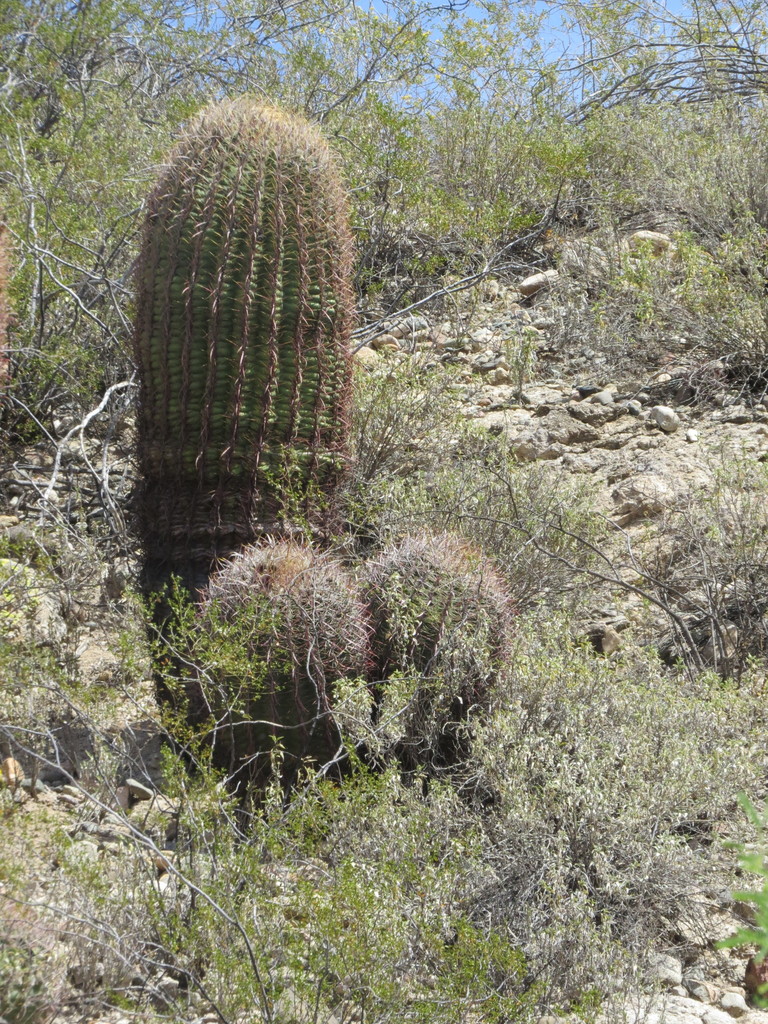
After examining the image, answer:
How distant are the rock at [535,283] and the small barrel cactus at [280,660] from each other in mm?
4005

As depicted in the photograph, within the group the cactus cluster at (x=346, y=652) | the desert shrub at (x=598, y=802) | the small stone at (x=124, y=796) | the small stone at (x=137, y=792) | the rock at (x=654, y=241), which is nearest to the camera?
the desert shrub at (x=598, y=802)

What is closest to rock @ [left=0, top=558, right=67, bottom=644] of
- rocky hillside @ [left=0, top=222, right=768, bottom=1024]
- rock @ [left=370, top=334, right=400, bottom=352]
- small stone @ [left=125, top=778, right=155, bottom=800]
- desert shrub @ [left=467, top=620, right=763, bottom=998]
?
rocky hillside @ [left=0, top=222, right=768, bottom=1024]

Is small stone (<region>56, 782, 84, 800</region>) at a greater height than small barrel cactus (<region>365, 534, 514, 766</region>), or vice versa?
small barrel cactus (<region>365, 534, 514, 766</region>)

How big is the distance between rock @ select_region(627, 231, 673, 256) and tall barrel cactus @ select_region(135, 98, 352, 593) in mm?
3378

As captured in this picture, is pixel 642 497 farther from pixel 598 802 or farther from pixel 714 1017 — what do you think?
pixel 714 1017

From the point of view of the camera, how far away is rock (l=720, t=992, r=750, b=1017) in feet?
7.96

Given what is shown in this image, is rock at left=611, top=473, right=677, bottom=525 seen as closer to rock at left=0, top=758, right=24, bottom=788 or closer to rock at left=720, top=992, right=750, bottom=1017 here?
rock at left=720, top=992, right=750, bottom=1017

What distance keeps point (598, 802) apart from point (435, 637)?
73cm

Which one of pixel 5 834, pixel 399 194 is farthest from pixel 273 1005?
pixel 399 194

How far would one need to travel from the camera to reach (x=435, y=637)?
322cm

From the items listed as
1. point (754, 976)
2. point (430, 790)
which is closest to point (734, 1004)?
point (754, 976)

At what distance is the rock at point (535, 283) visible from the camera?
22.0 feet

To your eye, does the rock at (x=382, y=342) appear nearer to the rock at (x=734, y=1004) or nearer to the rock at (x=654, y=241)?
the rock at (x=654, y=241)

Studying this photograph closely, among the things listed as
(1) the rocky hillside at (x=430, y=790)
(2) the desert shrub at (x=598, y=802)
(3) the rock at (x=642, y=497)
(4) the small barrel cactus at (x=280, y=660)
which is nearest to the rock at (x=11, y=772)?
(1) the rocky hillside at (x=430, y=790)
